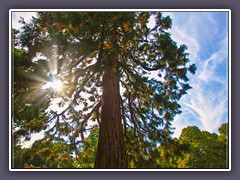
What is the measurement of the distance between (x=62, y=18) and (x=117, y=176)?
1.84 meters

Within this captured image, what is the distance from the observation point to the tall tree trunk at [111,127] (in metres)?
2.71

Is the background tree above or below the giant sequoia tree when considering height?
below

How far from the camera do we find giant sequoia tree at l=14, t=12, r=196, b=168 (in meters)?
2.66

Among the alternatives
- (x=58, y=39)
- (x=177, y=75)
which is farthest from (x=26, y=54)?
(x=177, y=75)

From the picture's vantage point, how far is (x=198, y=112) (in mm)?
2705

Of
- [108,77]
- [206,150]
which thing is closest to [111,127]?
[108,77]

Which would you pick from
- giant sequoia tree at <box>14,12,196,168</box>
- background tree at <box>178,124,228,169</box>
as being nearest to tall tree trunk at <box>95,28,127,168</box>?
giant sequoia tree at <box>14,12,196,168</box>

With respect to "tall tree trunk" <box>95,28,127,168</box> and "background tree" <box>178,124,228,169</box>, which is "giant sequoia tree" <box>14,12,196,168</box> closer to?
"tall tree trunk" <box>95,28,127,168</box>

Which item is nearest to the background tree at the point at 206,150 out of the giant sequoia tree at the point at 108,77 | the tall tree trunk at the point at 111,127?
the giant sequoia tree at the point at 108,77

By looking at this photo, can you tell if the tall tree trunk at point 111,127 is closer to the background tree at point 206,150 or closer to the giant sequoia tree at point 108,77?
the giant sequoia tree at point 108,77

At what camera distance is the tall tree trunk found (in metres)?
2.71

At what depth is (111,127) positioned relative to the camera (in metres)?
2.90

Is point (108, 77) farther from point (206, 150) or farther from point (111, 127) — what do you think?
point (206, 150)

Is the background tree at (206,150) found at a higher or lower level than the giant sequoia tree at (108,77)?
lower
